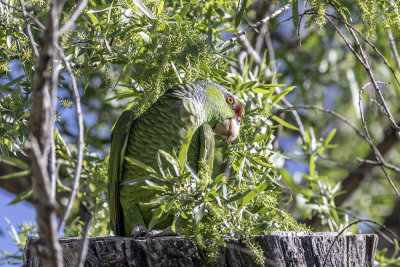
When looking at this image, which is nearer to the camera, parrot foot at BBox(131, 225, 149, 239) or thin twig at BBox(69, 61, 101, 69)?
parrot foot at BBox(131, 225, 149, 239)

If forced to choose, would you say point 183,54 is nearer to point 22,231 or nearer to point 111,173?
point 111,173

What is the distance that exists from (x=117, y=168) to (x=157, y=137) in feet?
0.81

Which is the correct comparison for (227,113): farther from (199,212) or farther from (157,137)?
(199,212)

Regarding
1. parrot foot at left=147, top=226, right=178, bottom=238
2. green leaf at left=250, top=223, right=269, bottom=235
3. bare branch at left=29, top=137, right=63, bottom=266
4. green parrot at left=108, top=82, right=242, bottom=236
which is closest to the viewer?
bare branch at left=29, top=137, right=63, bottom=266

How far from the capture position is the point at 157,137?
2.30 m

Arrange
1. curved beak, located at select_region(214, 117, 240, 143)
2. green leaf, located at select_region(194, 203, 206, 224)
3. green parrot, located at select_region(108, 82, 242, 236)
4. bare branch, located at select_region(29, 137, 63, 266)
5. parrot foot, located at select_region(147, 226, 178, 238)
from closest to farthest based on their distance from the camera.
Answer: bare branch, located at select_region(29, 137, 63, 266) < green leaf, located at select_region(194, 203, 206, 224) < parrot foot, located at select_region(147, 226, 178, 238) < green parrot, located at select_region(108, 82, 242, 236) < curved beak, located at select_region(214, 117, 240, 143)

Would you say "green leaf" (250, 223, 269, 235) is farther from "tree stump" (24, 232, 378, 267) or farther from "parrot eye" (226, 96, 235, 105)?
"parrot eye" (226, 96, 235, 105)

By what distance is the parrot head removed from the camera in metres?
2.44

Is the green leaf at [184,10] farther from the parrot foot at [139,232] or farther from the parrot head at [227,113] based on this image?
the parrot foot at [139,232]

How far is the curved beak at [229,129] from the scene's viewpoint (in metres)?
2.42

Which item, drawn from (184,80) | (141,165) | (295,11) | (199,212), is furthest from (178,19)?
(199,212)

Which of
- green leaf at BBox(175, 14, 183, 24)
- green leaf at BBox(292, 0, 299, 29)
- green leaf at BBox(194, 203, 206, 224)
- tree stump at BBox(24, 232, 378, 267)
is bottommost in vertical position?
tree stump at BBox(24, 232, 378, 267)

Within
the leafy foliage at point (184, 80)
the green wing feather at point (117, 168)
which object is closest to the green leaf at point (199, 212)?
the leafy foliage at point (184, 80)

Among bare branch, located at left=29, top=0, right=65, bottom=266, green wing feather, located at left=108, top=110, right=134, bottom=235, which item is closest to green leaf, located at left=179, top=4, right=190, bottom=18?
green wing feather, located at left=108, top=110, right=134, bottom=235
